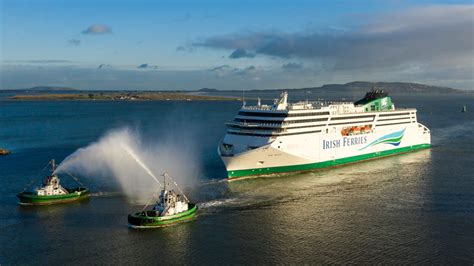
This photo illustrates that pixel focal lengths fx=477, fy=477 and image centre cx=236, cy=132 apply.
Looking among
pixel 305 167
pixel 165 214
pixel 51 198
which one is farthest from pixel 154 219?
pixel 305 167

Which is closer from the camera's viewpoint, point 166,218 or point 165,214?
point 166,218

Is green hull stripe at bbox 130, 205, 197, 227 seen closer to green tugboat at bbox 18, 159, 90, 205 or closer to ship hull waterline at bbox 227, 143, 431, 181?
green tugboat at bbox 18, 159, 90, 205

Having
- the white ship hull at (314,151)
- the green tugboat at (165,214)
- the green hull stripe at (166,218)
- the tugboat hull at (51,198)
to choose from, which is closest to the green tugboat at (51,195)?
the tugboat hull at (51,198)

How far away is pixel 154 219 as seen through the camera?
37.8 meters

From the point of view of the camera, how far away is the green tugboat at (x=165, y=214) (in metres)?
37.5

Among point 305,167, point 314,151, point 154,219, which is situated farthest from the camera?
point 314,151

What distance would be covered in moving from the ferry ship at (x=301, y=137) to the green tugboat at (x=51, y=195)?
53.4 ft

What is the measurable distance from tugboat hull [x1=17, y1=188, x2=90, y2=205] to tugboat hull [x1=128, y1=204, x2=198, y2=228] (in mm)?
9395

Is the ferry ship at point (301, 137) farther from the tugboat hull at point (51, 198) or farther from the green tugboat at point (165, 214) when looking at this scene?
the tugboat hull at point (51, 198)

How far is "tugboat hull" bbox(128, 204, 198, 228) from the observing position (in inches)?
1474

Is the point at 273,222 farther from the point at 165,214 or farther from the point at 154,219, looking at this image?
the point at 154,219

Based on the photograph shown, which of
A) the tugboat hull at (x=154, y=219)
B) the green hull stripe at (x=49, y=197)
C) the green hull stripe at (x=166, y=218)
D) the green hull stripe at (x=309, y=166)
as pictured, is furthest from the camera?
the green hull stripe at (x=309, y=166)

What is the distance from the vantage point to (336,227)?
3791 centimetres

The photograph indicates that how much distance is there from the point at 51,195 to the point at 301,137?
93.9 ft
